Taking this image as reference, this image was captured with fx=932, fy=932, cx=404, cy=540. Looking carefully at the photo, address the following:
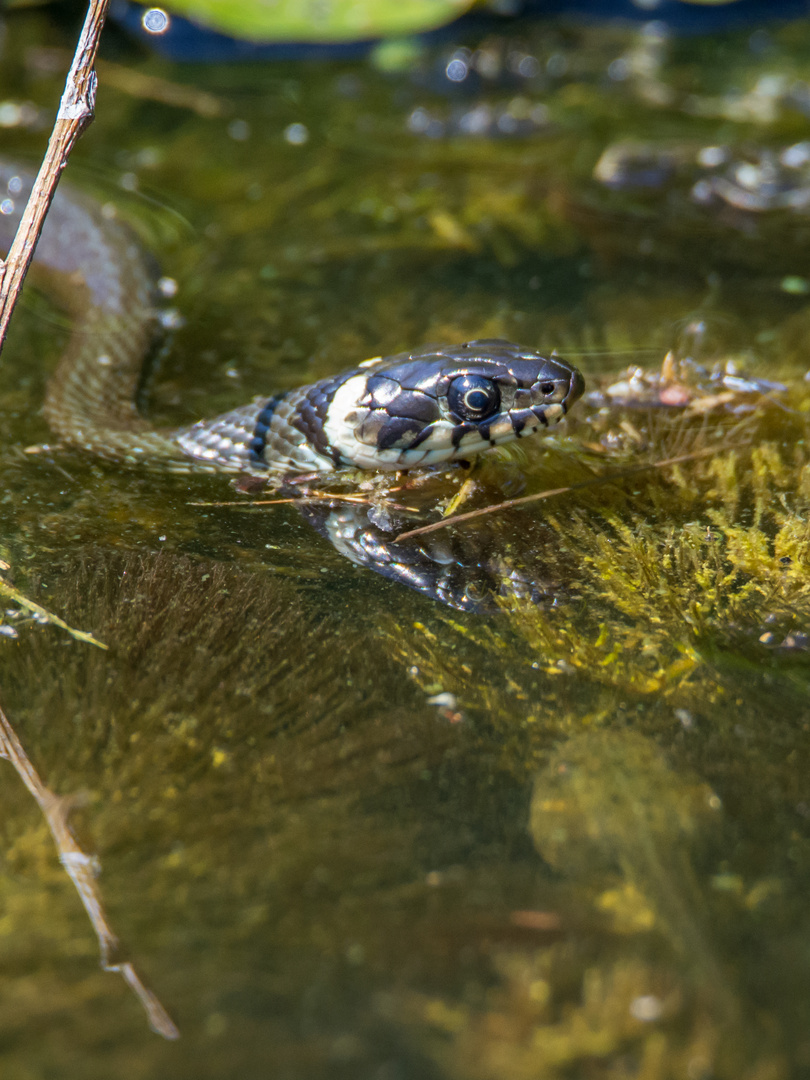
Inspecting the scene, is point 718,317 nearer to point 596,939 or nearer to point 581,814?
point 581,814

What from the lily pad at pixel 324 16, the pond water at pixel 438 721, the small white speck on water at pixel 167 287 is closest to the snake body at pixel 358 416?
the pond water at pixel 438 721

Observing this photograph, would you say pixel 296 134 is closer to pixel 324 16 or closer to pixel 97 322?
pixel 324 16

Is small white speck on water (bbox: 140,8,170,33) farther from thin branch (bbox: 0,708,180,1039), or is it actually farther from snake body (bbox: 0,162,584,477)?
thin branch (bbox: 0,708,180,1039)

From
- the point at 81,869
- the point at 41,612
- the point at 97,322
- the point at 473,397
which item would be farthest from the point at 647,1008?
the point at 97,322

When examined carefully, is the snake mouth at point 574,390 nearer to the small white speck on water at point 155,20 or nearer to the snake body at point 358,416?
the snake body at point 358,416

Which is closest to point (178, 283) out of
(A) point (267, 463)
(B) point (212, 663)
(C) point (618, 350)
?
(A) point (267, 463)

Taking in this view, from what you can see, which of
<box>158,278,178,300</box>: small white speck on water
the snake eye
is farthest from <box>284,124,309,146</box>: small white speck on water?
the snake eye
